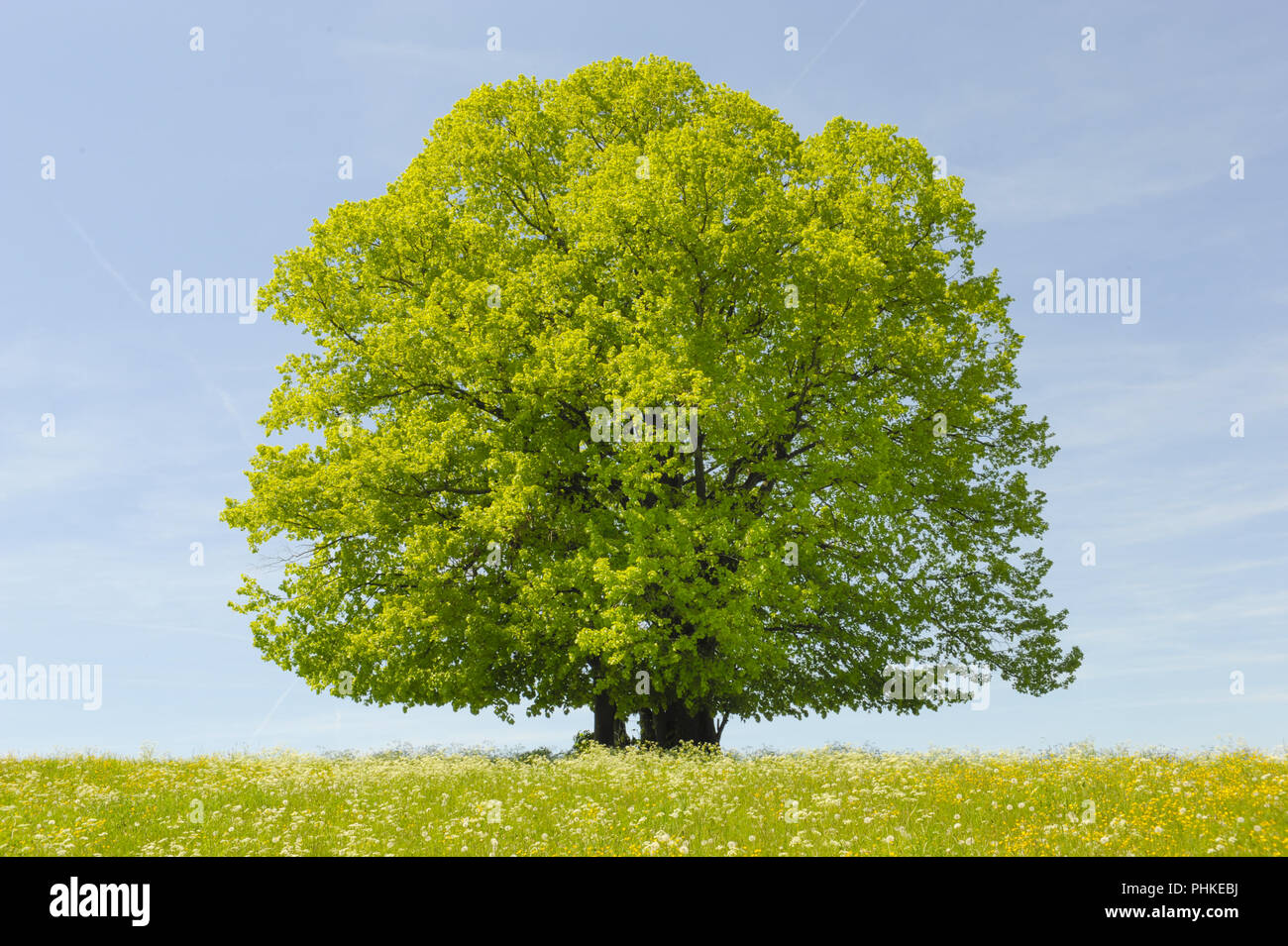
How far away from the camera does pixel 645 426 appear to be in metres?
20.7

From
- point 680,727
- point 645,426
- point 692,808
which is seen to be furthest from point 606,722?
point 692,808

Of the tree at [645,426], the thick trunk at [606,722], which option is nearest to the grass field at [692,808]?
the tree at [645,426]

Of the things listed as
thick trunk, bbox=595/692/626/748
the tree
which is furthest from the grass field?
thick trunk, bbox=595/692/626/748

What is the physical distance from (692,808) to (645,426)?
8.99m

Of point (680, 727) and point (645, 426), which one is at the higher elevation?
point (645, 426)

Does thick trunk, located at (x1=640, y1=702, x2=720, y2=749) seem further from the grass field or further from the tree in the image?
the grass field

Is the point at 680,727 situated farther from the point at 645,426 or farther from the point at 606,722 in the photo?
the point at 645,426

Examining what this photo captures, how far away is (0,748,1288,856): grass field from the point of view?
11742mm

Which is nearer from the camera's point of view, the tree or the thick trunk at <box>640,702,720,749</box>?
the tree

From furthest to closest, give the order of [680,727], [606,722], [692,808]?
1. [606,722]
2. [680,727]
3. [692,808]

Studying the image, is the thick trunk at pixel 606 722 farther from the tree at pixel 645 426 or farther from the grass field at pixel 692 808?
the grass field at pixel 692 808

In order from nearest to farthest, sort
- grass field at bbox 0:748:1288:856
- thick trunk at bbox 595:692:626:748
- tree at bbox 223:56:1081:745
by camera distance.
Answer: grass field at bbox 0:748:1288:856, tree at bbox 223:56:1081:745, thick trunk at bbox 595:692:626:748

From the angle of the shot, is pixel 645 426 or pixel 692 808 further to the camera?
pixel 645 426

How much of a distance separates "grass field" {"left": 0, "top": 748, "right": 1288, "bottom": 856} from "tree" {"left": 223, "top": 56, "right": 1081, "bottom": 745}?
3931 millimetres
